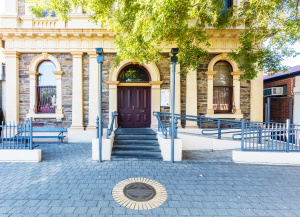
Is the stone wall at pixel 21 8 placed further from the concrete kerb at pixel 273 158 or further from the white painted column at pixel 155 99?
the concrete kerb at pixel 273 158

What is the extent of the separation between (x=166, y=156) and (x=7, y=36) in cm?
928

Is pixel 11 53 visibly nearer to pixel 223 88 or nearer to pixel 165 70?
pixel 165 70

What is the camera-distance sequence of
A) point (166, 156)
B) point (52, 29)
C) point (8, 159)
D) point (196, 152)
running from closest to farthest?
point (8, 159) < point (166, 156) < point (196, 152) < point (52, 29)

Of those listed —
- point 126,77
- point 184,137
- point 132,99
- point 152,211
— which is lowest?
point 152,211

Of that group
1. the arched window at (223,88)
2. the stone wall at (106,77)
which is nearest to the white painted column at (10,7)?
the stone wall at (106,77)

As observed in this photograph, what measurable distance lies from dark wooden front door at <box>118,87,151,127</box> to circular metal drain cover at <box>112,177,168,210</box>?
411 cm

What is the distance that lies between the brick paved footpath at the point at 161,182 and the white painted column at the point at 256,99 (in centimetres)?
340

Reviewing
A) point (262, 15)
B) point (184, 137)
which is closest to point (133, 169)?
point (184, 137)

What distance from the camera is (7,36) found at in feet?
22.8

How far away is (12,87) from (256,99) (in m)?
12.2

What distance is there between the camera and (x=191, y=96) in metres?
7.25

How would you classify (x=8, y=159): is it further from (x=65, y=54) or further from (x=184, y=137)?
(x=184, y=137)

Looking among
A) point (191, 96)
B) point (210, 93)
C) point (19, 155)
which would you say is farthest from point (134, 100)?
point (19, 155)

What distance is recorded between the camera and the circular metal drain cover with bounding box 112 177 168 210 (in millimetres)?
2820
